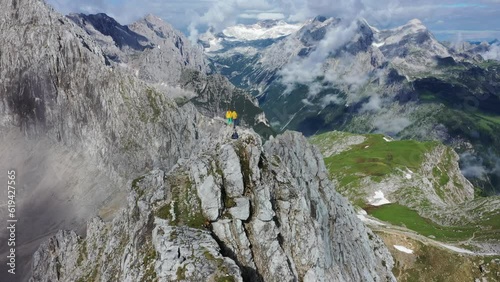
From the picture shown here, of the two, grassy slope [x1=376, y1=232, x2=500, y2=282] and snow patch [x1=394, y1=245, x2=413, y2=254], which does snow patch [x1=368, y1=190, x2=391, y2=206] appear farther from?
grassy slope [x1=376, y1=232, x2=500, y2=282]

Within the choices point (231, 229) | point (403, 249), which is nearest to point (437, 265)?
point (403, 249)

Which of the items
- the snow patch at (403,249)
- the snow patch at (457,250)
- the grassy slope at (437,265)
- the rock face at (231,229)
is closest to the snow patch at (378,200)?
the snow patch at (457,250)

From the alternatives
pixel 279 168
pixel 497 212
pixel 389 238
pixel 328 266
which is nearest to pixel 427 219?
pixel 497 212

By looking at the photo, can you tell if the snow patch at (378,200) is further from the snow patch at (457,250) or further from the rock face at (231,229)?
the rock face at (231,229)

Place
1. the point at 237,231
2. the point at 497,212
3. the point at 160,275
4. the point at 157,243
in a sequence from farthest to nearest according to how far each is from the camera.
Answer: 1. the point at 497,212
2. the point at 237,231
3. the point at 157,243
4. the point at 160,275

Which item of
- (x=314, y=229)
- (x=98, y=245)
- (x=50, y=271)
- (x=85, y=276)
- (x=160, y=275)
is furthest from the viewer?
(x=50, y=271)

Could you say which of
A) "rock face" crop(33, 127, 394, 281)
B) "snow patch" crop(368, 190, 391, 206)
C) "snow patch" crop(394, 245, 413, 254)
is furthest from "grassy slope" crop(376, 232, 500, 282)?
"snow patch" crop(368, 190, 391, 206)

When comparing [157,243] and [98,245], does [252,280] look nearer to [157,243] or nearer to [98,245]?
[157,243]
